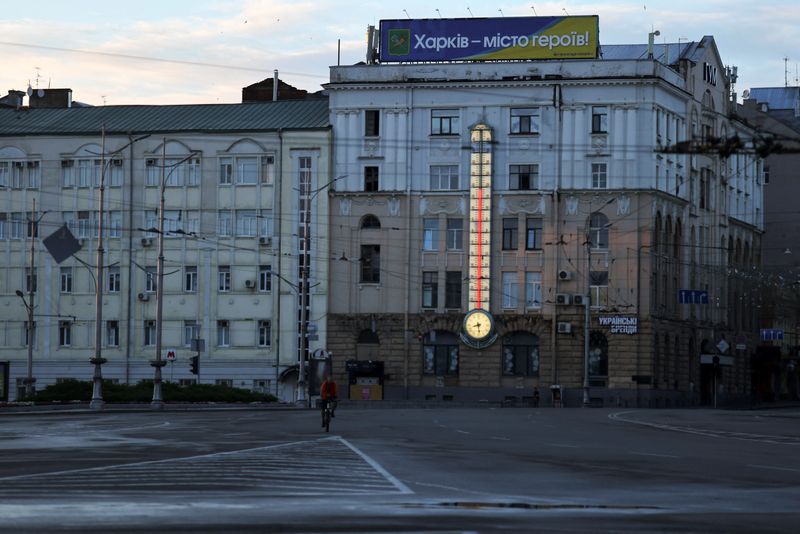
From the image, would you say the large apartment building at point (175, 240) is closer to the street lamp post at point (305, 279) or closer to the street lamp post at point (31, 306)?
the street lamp post at point (305, 279)

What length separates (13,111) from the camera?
108312mm

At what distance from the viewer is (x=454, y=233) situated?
100188mm

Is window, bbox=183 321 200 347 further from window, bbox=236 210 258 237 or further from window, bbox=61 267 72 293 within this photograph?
window, bbox=61 267 72 293

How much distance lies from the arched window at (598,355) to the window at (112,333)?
96.5ft

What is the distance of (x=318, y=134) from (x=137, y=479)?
248ft

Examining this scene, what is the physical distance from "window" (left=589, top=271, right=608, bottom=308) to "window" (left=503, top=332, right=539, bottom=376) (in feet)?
13.4

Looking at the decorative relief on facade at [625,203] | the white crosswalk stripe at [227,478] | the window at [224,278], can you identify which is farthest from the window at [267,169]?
the white crosswalk stripe at [227,478]

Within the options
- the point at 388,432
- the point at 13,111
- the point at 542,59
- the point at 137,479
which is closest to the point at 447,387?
the point at 542,59

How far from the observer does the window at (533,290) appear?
98.1 m

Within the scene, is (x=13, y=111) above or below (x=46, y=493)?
above

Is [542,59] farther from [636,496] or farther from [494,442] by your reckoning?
[636,496]

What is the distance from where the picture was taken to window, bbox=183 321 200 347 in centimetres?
10206

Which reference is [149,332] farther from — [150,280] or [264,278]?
[264,278]

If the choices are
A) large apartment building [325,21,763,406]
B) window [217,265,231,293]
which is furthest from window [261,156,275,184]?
window [217,265,231,293]
